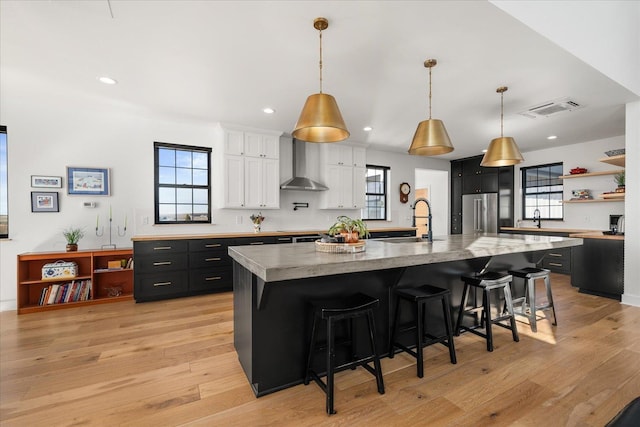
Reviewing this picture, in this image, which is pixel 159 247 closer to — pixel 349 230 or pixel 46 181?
pixel 46 181

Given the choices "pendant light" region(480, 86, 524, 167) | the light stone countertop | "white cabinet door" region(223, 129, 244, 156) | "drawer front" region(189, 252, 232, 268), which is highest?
"white cabinet door" region(223, 129, 244, 156)

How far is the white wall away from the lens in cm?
542

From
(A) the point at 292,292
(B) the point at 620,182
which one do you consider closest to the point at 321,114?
(A) the point at 292,292

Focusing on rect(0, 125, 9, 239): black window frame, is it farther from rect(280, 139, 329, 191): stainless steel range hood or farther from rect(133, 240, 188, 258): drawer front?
rect(280, 139, 329, 191): stainless steel range hood

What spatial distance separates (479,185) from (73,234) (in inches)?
310

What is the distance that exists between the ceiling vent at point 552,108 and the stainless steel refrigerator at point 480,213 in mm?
2953

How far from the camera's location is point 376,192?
270 inches

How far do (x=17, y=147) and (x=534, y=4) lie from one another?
5763mm

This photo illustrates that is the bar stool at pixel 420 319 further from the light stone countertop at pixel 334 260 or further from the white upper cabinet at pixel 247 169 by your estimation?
the white upper cabinet at pixel 247 169

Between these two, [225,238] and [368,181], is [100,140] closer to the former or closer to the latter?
[225,238]

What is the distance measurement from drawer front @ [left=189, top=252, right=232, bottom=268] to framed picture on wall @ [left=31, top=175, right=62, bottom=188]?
196 centimetres

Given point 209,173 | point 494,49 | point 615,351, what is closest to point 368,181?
point 209,173

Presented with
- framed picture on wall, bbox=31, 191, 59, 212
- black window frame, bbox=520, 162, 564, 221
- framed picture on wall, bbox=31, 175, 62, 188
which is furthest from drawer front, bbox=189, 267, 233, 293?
black window frame, bbox=520, 162, 564, 221

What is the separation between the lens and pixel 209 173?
5.02m
